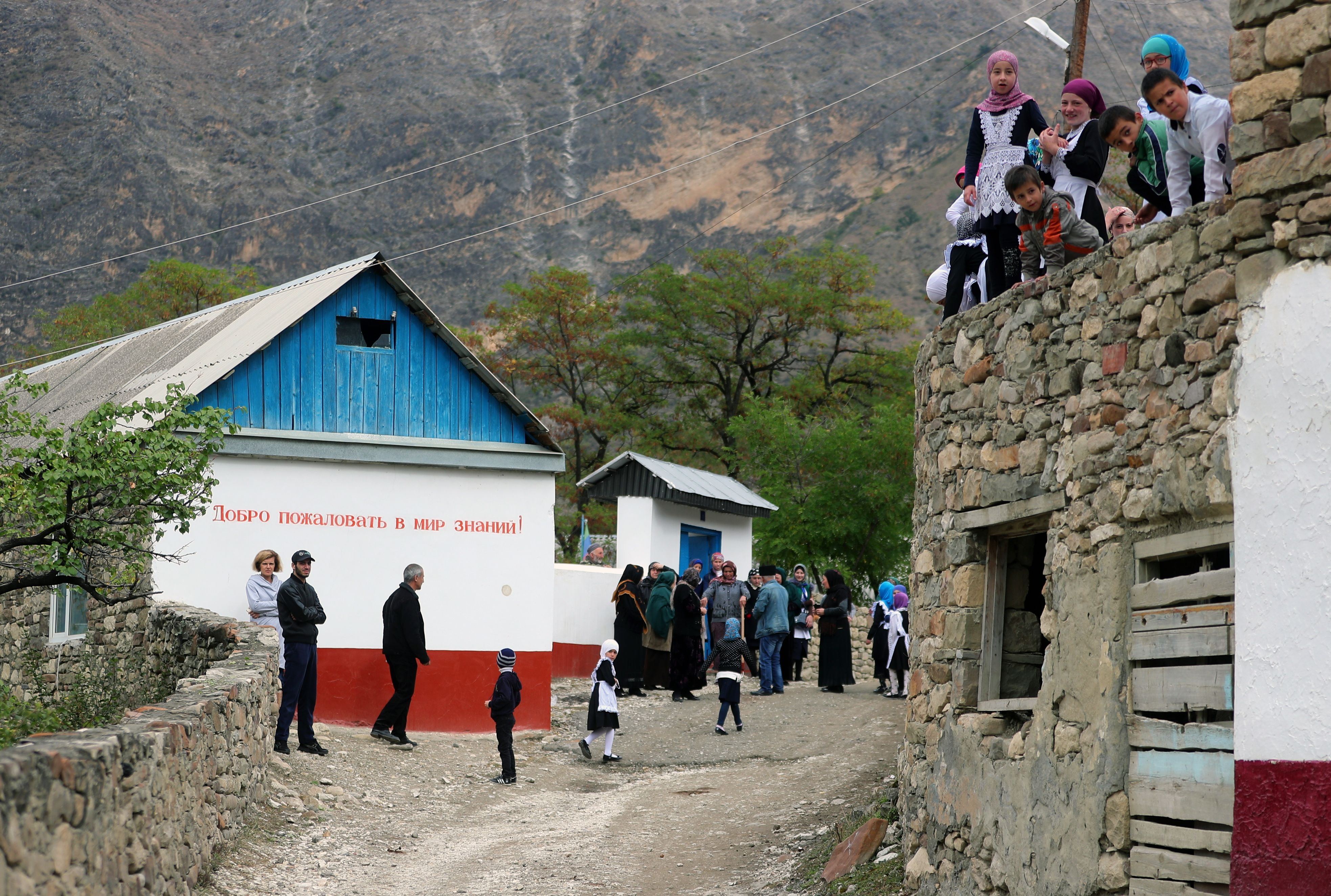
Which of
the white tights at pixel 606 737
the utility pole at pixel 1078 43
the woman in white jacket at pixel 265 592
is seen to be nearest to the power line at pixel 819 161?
the utility pole at pixel 1078 43

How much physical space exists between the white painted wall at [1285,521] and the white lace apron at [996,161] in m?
2.66

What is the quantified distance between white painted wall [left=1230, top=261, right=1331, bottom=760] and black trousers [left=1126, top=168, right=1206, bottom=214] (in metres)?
1.15

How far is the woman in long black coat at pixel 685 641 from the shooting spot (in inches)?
627

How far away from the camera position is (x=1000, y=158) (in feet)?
25.0

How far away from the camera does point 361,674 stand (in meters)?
13.3

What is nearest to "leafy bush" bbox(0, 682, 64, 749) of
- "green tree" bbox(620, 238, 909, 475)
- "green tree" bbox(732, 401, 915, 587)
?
"green tree" bbox(732, 401, 915, 587)

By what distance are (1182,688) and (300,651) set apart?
7770 mm

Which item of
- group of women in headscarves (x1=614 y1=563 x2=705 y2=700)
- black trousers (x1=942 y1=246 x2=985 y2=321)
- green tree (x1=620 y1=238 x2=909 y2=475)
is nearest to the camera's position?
black trousers (x1=942 y1=246 x2=985 y2=321)

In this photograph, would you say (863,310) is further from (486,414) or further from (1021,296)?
(1021,296)

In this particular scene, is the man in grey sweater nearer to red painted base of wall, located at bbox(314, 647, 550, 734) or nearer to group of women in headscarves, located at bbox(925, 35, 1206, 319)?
red painted base of wall, located at bbox(314, 647, 550, 734)

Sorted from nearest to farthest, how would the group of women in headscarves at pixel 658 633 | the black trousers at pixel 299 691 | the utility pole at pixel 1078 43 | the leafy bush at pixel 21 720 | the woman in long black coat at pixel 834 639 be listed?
the leafy bush at pixel 21 720
the black trousers at pixel 299 691
the utility pole at pixel 1078 43
the group of women in headscarves at pixel 658 633
the woman in long black coat at pixel 834 639

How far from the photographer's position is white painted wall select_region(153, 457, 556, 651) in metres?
13.0

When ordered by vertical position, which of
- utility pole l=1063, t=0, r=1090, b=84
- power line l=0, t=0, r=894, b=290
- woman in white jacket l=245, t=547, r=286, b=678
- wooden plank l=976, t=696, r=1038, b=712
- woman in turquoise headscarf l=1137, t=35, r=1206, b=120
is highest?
power line l=0, t=0, r=894, b=290

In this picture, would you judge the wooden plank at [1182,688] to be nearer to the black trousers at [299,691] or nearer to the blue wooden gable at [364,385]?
the black trousers at [299,691]
